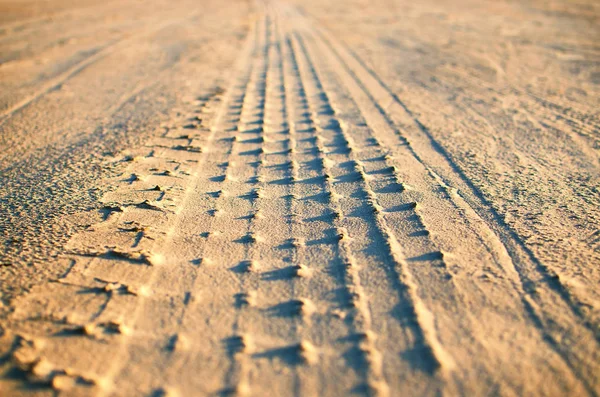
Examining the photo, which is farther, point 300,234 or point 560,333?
point 300,234

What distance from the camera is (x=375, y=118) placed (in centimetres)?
449

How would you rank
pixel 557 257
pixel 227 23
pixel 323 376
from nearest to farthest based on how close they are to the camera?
pixel 323 376
pixel 557 257
pixel 227 23

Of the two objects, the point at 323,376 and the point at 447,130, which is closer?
the point at 323,376

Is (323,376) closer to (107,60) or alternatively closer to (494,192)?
(494,192)

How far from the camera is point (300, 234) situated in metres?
2.57

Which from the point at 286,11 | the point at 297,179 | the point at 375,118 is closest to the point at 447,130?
the point at 375,118

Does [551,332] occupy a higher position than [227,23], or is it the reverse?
[227,23]

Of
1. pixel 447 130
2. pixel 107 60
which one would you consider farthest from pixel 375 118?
pixel 107 60

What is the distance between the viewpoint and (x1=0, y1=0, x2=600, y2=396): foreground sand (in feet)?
5.65

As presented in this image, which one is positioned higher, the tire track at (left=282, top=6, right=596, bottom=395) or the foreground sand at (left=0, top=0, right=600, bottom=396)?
the foreground sand at (left=0, top=0, right=600, bottom=396)

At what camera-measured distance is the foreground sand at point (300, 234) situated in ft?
5.65

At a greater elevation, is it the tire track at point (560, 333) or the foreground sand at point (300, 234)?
the foreground sand at point (300, 234)

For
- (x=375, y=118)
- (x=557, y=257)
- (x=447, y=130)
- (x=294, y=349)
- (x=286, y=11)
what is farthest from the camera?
(x=286, y=11)

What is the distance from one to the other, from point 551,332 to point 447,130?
267 centimetres
